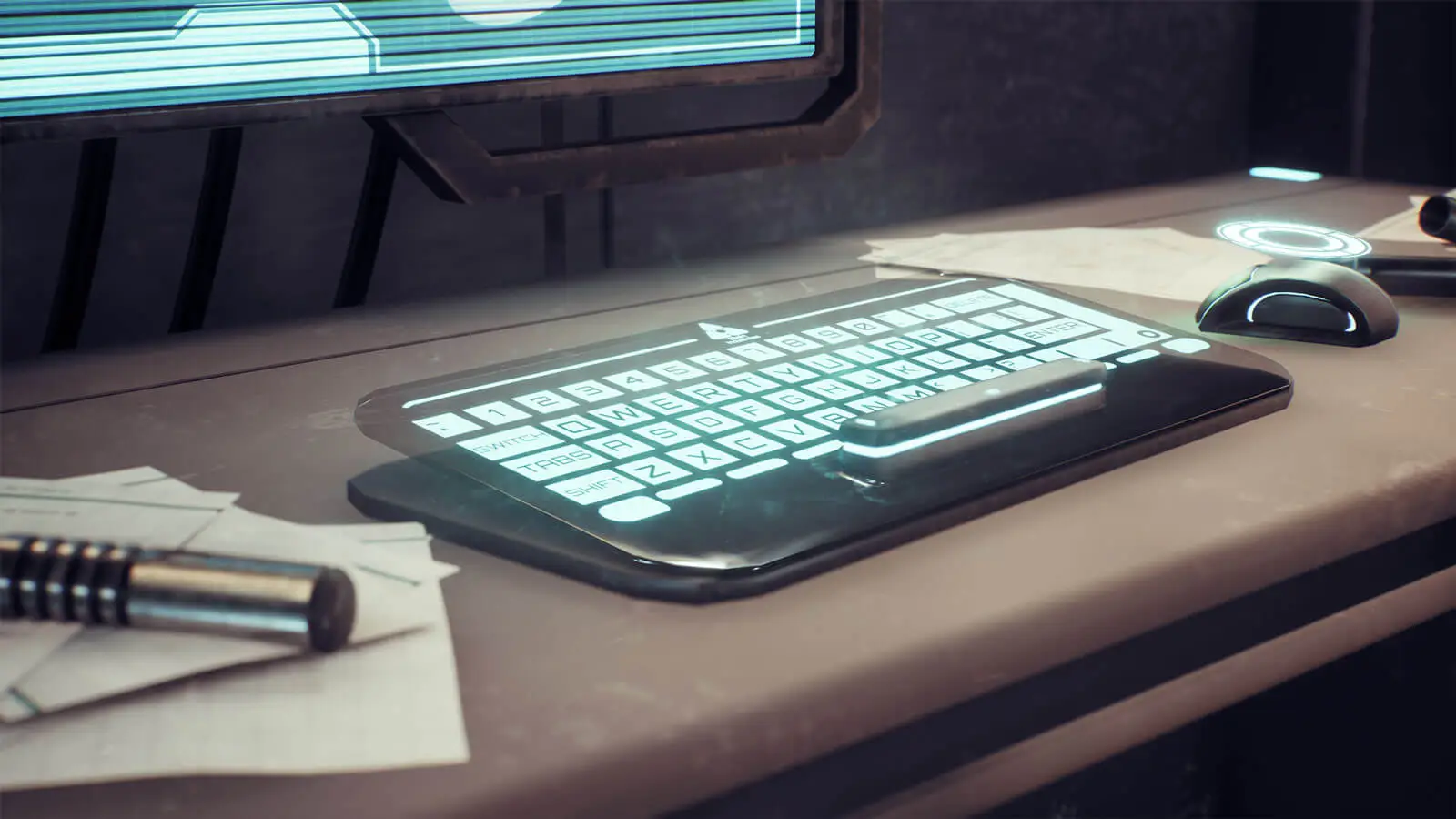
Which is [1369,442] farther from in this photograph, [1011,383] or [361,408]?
[361,408]

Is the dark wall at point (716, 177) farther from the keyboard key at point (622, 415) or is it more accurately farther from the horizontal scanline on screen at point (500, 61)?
the keyboard key at point (622, 415)

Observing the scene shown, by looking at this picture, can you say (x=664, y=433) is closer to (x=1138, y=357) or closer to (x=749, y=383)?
(x=749, y=383)

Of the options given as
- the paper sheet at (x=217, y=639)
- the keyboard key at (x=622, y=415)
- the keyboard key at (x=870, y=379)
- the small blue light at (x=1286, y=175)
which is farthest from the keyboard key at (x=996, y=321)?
the small blue light at (x=1286, y=175)

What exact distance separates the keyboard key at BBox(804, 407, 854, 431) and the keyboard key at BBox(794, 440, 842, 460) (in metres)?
0.02

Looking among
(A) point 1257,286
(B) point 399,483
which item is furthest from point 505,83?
(A) point 1257,286

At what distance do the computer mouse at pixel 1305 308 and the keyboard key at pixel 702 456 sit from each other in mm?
346

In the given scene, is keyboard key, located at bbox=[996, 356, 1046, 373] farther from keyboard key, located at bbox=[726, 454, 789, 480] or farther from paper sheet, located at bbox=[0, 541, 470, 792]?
paper sheet, located at bbox=[0, 541, 470, 792]

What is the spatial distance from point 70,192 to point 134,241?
4 centimetres

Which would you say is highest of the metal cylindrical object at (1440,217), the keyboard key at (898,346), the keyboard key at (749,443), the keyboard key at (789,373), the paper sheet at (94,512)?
the metal cylindrical object at (1440,217)

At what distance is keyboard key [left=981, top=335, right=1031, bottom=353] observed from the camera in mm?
590

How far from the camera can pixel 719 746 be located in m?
0.33

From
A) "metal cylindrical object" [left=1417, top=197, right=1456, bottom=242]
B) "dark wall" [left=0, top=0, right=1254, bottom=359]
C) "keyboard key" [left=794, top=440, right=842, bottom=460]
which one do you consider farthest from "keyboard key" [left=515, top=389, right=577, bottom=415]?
"metal cylindrical object" [left=1417, top=197, right=1456, bottom=242]

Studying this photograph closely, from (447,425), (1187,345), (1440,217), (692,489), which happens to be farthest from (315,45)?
(1440,217)

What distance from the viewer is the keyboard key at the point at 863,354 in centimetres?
57
